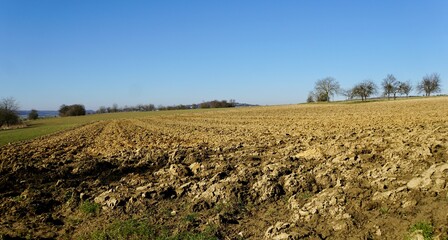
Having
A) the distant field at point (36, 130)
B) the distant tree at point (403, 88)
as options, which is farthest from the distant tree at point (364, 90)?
the distant field at point (36, 130)

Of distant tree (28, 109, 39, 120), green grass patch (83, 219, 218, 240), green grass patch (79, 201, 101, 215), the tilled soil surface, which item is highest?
distant tree (28, 109, 39, 120)

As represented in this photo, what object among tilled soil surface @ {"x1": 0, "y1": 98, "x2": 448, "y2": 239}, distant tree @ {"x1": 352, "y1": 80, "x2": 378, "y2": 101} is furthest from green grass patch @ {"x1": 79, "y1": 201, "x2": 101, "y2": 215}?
distant tree @ {"x1": 352, "y1": 80, "x2": 378, "y2": 101}

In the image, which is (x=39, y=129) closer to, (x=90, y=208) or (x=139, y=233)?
(x=90, y=208)

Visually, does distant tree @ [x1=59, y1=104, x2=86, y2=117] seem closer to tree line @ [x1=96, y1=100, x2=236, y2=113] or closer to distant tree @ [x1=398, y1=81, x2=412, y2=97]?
tree line @ [x1=96, y1=100, x2=236, y2=113]

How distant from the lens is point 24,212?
8.37 metres

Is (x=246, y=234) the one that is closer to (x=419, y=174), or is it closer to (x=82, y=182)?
(x=419, y=174)

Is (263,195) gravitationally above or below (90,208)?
above

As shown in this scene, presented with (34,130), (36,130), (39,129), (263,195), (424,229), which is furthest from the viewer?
(39,129)

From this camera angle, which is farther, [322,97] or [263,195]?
[322,97]

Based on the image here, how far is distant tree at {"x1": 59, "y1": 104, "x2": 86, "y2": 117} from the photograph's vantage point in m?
127

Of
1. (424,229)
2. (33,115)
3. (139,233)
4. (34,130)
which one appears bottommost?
(139,233)

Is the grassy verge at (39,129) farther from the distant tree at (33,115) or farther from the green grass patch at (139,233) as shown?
the green grass patch at (139,233)

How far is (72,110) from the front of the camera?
127 m

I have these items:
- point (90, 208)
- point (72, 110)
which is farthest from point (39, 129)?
point (72, 110)
